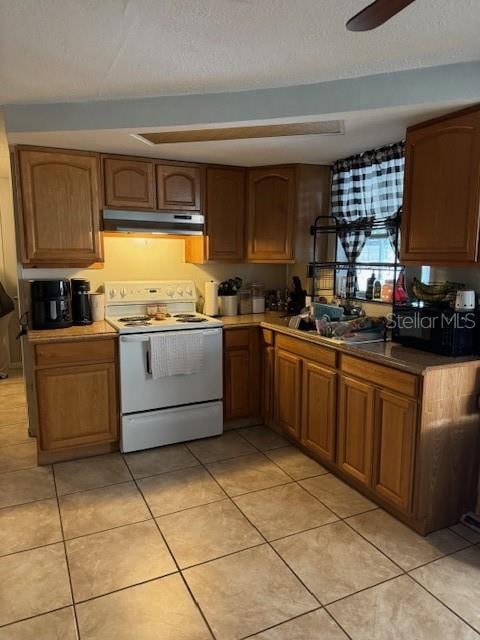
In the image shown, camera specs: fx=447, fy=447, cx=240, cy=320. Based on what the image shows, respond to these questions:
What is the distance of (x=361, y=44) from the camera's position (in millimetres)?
1905

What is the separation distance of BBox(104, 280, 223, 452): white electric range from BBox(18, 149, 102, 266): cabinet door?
19.0 inches

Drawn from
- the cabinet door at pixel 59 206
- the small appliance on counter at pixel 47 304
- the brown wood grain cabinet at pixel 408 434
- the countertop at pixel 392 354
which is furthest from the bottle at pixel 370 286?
the small appliance on counter at pixel 47 304

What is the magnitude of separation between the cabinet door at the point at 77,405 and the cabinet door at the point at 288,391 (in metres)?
1.21

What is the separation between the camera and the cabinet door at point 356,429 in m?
2.54

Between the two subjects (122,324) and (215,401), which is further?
(215,401)

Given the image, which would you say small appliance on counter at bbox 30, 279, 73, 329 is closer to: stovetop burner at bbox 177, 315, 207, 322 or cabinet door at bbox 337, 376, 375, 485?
stovetop burner at bbox 177, 315, 207, 322

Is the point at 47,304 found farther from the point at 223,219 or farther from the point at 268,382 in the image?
the point at 268,382

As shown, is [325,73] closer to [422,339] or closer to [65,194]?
[422,339]

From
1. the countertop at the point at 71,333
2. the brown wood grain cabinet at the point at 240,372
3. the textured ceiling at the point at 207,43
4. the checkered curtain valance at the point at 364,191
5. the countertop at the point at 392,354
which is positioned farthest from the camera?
the brown wood grain cabinet at the point at 240,372

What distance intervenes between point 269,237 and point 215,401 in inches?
55.6

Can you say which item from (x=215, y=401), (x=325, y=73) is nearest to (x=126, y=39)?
(x=325, y=73)

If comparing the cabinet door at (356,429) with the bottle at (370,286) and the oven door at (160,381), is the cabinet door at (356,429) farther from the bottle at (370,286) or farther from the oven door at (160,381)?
the oven door at (160,381)

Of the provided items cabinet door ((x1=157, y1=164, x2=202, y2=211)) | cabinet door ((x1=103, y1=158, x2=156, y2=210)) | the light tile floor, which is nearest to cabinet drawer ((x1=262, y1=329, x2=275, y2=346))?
the light tile floor

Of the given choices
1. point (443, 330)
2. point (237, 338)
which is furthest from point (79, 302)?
point (443, 330)
